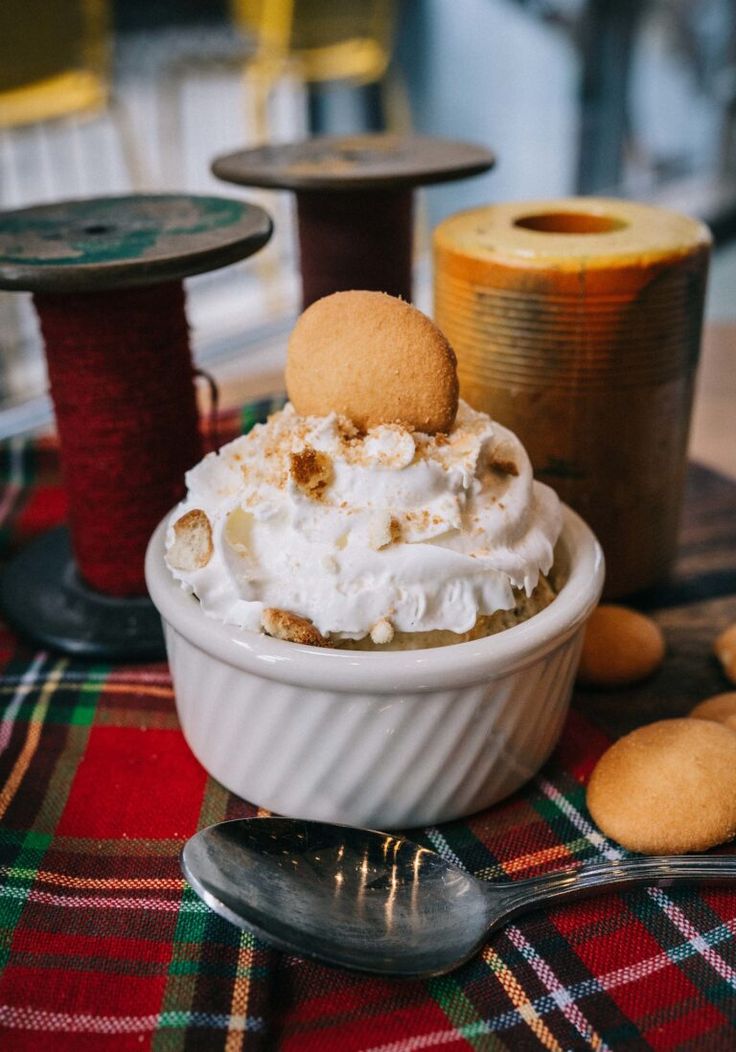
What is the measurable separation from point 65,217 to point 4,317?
1912mm

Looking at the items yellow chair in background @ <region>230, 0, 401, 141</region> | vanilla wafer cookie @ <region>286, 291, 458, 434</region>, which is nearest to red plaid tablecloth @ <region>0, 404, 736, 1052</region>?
vanilla wafer cookie @ <region>286, 291, 458, 434</region>

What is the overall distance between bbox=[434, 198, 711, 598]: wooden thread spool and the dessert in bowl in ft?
0.53

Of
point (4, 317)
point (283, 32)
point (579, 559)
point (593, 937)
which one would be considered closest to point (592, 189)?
point (283, 32)

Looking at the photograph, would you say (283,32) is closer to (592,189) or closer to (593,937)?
(592,189)

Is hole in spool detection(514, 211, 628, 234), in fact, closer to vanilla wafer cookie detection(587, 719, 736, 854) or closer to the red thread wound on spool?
the red thread wound on spool

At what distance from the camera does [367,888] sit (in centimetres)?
58

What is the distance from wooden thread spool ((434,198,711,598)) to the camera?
79 centimetres

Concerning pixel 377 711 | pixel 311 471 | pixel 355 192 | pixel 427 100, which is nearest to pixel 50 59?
pixel 355 192

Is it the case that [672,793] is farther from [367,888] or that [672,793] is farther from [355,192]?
[355,192]

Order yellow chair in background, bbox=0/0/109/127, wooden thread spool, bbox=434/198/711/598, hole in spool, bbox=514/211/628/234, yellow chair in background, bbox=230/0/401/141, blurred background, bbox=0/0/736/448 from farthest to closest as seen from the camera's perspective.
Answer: blurred background, bbox=0/0/736/448, yellow chair in background, bbox=230/0/401/141, yellow chair in background, bbox=0/0/109/127, hole in spool, bbox=514/211/628/234, wooden thread spool, bbox=434/198/711/598

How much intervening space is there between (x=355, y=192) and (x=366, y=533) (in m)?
0.53

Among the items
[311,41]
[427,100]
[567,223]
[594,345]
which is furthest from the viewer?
[427,100]

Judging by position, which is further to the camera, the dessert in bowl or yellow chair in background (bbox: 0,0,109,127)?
yellow chair in background (bbox: 0,0,109,127)

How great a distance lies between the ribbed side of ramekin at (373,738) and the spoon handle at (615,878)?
0.26 ft
